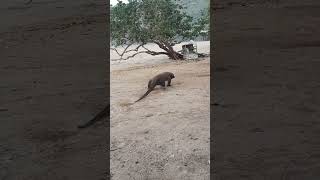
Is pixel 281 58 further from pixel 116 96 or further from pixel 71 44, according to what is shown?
pixel 116 96

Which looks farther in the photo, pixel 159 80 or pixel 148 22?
pixel 148 22

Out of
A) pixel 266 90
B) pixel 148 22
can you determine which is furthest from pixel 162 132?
pixel 148 22

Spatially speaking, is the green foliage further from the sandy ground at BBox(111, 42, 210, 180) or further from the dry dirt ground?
the dry dirt ground

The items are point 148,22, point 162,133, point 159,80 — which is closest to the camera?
point 162,133

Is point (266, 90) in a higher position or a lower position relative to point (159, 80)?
higher

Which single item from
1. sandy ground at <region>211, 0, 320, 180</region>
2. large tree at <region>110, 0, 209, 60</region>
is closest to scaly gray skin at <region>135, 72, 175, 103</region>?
large tree at <region>110, 0, 209, 60</region>

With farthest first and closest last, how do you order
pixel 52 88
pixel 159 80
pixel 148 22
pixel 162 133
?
pixel 148 22 → pixel 159 80 → pixel 162 133 → pixel 52 88

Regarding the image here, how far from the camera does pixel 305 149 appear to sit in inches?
27.9

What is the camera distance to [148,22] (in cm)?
620

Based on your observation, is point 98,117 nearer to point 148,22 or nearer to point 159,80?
point 159,80

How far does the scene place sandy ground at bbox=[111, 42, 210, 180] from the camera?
2.04m

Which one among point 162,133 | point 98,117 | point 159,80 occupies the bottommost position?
point 162,133

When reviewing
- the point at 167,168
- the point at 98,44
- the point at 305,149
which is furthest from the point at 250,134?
the point at 167,168

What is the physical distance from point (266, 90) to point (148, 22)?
562 cm
